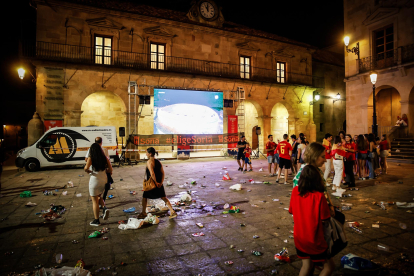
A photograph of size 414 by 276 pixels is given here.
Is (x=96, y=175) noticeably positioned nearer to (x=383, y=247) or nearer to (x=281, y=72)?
(x=383, y=247)

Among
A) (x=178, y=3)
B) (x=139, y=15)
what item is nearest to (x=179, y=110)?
(x=139, y=15)

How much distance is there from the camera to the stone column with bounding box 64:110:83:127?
51.2 feet

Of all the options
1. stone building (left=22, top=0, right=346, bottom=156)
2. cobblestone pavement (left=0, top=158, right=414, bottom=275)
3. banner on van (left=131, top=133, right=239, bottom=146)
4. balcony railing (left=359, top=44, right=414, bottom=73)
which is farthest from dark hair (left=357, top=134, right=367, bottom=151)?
balcony railing (left=359, top=44, right=414, bottom=73)

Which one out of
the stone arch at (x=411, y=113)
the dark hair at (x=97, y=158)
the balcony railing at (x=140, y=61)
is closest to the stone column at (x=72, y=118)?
the balcony railing at (x=140, y=61)

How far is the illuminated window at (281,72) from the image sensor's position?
2320 centimetres

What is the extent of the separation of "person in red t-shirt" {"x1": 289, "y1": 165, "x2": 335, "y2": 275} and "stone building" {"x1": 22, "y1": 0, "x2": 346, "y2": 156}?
15.7 meters

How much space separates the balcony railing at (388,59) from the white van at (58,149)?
63.8 ft

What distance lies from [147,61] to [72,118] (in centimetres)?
669

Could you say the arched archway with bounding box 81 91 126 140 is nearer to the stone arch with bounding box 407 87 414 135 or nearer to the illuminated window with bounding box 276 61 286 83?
the illuminated window with bounding box 276 61 286 83

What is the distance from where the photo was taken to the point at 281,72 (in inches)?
926

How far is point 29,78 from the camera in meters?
24.6

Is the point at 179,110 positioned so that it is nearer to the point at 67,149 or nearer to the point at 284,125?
the point at 67,149

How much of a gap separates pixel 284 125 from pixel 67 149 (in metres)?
20.9

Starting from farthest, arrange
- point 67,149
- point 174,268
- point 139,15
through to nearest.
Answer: point 139,15 → point 67,149 → point 174,268
